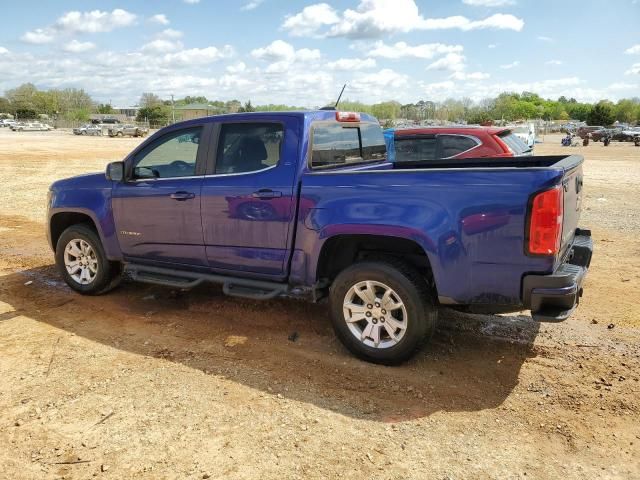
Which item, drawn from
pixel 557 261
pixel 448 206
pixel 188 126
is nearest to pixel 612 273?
pixel 557 261

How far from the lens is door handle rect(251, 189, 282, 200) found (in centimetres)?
452

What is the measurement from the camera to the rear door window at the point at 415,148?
911cm

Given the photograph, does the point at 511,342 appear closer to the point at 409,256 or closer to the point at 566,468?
the point at 409,256

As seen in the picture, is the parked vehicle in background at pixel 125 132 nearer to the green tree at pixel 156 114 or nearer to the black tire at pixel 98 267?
the green tree at pixel 156 114

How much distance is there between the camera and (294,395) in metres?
3.84

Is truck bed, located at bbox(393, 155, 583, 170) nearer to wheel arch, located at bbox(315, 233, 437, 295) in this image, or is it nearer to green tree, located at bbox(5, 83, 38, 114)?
wheel arch, located at bbox(315, 233, 437, 295)

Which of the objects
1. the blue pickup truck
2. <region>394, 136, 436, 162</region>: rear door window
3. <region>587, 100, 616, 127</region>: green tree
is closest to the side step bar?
the blue pickup truck

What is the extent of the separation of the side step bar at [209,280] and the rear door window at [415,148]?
4966mm

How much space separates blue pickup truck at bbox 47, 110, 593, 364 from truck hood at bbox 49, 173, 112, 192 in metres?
0.02

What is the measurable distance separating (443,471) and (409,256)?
5.68 feet

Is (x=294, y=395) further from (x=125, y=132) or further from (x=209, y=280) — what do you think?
(x=125, y=132)

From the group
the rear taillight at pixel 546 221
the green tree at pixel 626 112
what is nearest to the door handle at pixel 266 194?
the rear taillight at pixel 546 221

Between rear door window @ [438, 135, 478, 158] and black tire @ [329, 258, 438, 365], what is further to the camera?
rear door window @ [438, 135, 478, 158]

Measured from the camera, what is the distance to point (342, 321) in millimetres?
4332
